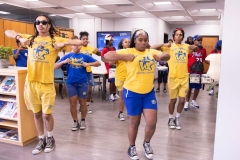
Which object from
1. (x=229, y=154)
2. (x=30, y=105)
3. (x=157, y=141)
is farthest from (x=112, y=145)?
(x=229, y=154)

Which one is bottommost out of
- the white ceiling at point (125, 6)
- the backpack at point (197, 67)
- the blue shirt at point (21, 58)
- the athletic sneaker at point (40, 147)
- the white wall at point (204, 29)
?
the athletic sneaker at point (40, 147)

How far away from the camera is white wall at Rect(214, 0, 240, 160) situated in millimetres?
1365

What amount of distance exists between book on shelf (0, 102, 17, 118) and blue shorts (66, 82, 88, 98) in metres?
0.73

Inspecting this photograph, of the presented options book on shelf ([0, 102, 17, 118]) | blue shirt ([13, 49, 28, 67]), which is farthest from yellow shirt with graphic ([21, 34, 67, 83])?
blue shirt ([13, 49, 28, 67])

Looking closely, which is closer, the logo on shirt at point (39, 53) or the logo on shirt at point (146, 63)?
the logo on shirt at point (146, 63)

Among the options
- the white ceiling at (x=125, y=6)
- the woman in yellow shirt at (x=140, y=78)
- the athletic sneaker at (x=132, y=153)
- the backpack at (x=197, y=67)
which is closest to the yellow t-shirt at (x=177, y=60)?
the woman in yellow shirt at (x=140, y=78)

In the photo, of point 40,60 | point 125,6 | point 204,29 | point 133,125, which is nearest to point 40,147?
point 40,60

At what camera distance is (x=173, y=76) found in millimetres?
3369

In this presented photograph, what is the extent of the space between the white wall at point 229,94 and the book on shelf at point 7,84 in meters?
2.52

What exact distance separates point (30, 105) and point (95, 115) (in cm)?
188

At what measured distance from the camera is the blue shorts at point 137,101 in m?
2.37

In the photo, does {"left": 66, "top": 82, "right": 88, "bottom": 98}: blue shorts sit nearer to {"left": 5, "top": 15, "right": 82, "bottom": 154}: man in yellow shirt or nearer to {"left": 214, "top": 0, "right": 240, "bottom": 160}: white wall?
{"left": 5, "top": 15, "right": 82, "bottom": 154}: man in yellow shirt

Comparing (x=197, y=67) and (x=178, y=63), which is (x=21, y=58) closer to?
(x=178, y=63)

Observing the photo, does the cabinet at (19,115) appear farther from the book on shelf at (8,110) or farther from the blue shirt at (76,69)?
Answer: the blue shirt at (76,69)
